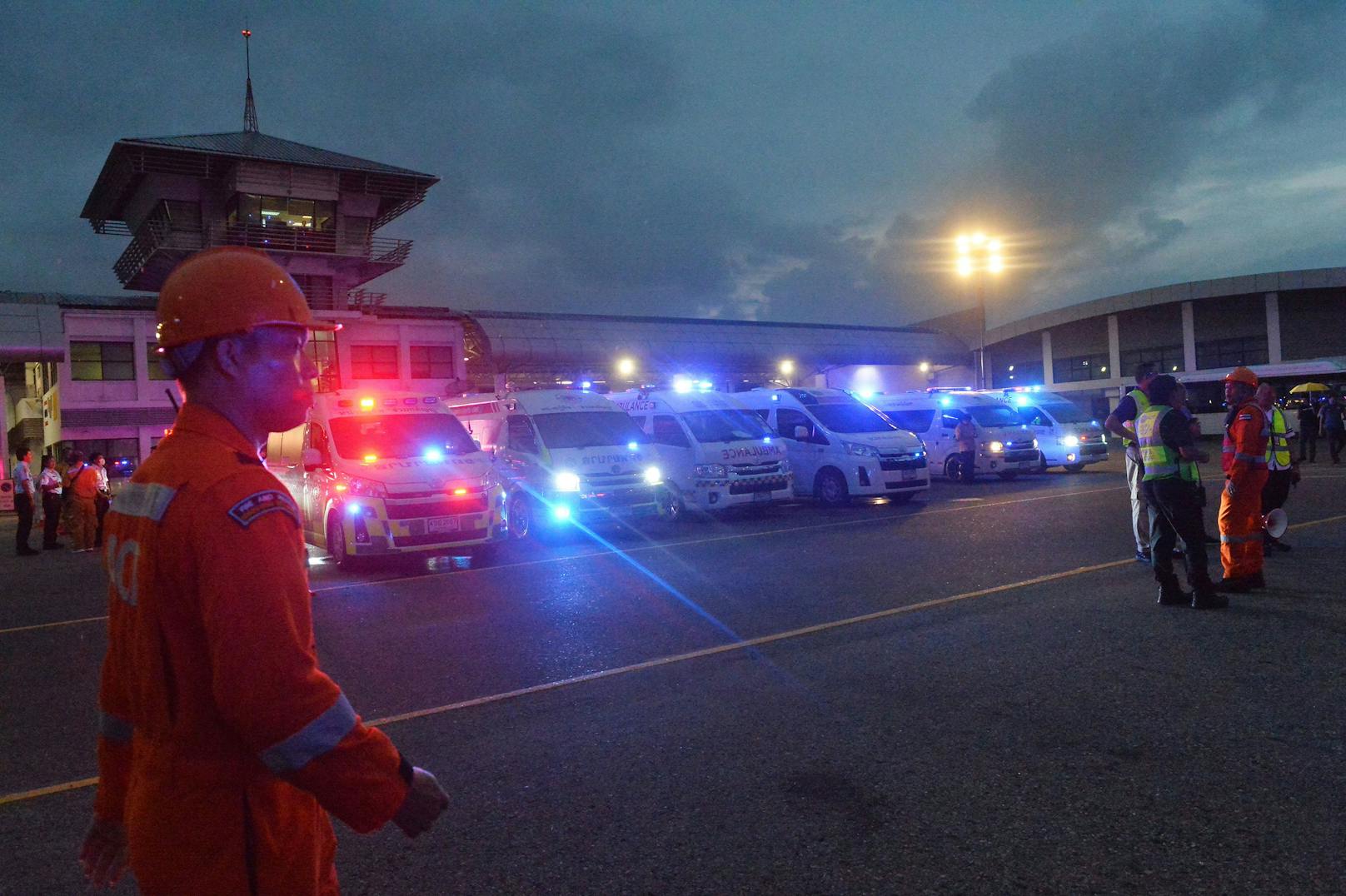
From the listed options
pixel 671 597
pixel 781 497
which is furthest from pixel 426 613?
pixel 781 497

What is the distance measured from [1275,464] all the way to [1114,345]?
1699 inches

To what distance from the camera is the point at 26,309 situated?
34.5m

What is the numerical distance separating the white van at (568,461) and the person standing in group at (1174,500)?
8.30m

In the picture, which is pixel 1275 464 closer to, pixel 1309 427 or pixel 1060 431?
pixel 1060 431

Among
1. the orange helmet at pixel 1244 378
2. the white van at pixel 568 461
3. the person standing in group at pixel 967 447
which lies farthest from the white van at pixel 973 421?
the orange helmet at pixel 1244 378

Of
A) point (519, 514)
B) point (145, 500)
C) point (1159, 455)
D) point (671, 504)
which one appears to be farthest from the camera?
point (671, 504)

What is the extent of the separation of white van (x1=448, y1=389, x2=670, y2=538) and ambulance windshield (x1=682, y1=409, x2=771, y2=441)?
1.08 meters

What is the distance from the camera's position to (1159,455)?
24.5 ft

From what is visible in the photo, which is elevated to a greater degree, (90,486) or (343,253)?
(343,253)

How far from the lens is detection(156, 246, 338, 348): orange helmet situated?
1.85 m

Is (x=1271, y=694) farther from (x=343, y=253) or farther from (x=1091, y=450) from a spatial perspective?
(x=343, y=253)

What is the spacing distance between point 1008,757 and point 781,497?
1180 centimetres

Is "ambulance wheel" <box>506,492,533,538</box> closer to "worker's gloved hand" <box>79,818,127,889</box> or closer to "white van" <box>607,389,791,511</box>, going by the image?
"white van" <box>607,389,791,511</box>

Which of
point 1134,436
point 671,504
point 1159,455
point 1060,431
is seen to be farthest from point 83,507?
point 1060,431
